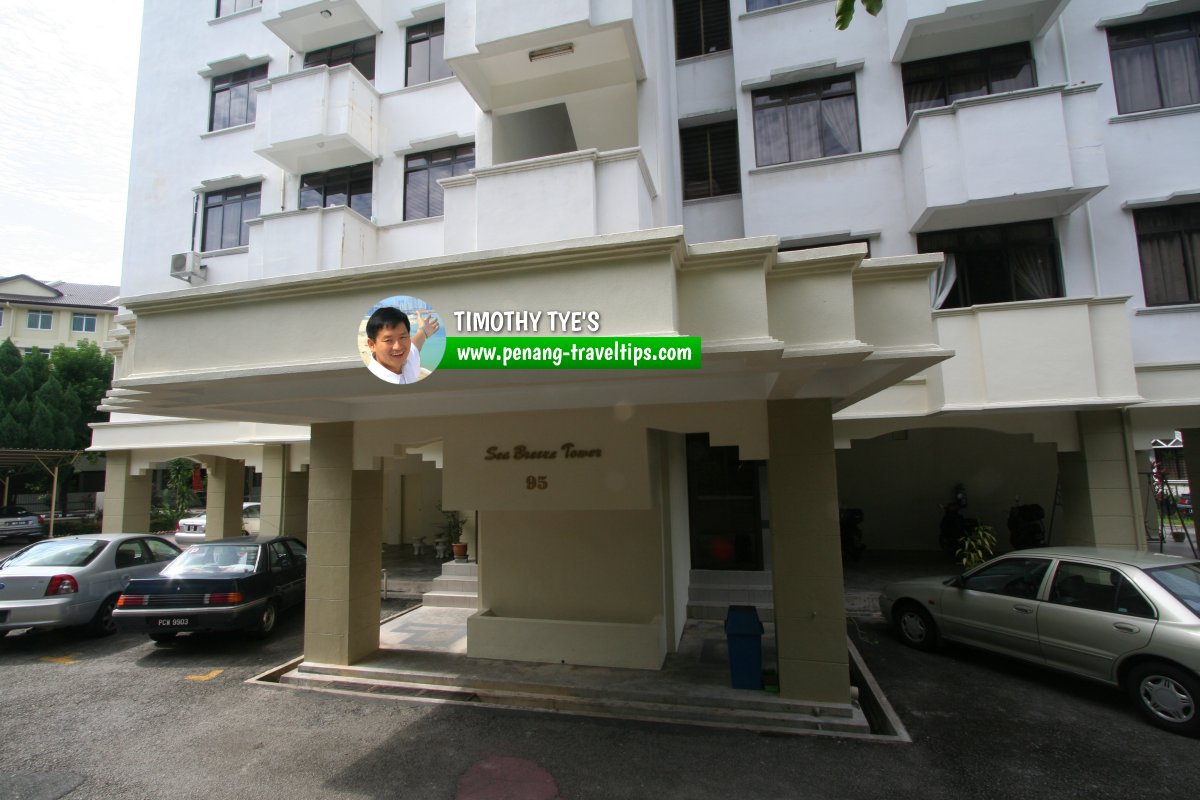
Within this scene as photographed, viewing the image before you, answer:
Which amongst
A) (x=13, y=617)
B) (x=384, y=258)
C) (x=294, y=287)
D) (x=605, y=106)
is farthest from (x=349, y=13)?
(x=13, y=617)

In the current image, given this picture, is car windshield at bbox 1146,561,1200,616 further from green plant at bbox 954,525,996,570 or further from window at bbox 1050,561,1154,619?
green plant at bbox 954,525,996,570

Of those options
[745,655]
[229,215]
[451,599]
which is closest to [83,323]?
[229,215]

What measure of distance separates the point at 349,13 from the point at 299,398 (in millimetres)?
10358

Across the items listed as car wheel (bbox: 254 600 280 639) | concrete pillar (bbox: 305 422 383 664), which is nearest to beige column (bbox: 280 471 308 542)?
car wheel (bbox: 254 600 280 639)

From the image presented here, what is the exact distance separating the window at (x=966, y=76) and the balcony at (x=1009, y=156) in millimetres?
1218

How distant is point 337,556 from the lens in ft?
25.5

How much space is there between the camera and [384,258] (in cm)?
1176

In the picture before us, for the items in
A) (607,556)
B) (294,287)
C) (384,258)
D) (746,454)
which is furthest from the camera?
(384,258)

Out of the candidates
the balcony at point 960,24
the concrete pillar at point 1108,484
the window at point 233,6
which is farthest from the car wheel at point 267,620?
the window at point 233,6

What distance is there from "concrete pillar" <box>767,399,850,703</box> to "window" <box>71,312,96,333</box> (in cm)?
4951

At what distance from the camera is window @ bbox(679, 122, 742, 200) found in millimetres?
11094

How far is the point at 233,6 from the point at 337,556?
14.8 m

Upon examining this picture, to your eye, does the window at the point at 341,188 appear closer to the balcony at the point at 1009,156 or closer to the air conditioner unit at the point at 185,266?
the air conditioner unit at the point at 185,266

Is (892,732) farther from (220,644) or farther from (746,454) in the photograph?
(220,644)
